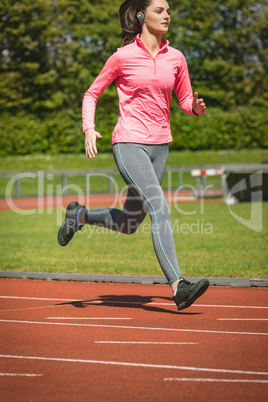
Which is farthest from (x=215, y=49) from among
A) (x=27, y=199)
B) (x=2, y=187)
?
(x=27, y=199)

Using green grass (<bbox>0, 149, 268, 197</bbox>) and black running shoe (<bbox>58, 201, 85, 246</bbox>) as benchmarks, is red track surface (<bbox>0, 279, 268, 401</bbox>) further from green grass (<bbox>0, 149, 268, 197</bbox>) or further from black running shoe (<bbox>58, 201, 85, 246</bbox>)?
green grass (<bbox>0, 149, 268, 197</bbox>)

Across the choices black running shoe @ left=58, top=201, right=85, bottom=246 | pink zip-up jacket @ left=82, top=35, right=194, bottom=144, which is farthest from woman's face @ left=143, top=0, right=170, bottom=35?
black running shoe @ left=58, top=201, right=85, bottom=246

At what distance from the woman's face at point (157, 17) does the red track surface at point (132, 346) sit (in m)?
2.32

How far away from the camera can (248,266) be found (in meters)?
9.16

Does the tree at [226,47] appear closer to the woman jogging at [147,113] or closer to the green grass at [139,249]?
the green grass at [139,249]

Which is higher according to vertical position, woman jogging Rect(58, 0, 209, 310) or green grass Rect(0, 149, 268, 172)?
green grass Rect(0, 149, 268, 172)

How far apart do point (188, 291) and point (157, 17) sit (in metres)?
2.19

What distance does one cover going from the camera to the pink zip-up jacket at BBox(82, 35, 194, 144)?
5801 millimetres

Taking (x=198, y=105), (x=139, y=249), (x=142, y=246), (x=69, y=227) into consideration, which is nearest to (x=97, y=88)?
(x=198, y=105)

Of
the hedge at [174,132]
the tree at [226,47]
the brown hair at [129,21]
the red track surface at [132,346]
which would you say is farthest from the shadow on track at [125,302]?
the tree at [226,47]

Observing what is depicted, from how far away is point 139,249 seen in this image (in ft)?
38.5

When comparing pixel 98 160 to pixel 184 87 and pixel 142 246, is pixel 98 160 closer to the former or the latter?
pixel 142 246

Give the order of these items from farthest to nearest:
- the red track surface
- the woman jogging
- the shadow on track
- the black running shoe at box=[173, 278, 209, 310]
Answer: the shadow on track, the woman jogging, the black running shoe at box=[173, 278, 209, 310], the red track surface

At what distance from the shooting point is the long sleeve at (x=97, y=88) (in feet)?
19.2
